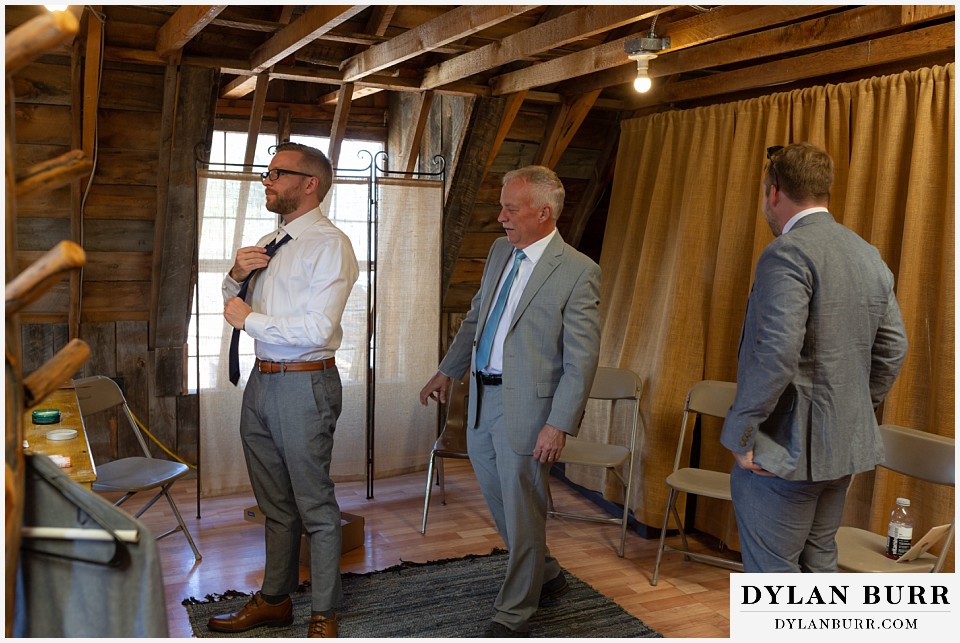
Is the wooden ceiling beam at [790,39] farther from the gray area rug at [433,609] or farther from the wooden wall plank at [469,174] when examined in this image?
the gray area rug at [433,609]

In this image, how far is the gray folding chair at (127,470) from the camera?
3506mm

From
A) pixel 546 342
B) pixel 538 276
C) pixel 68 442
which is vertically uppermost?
pixel 538 276

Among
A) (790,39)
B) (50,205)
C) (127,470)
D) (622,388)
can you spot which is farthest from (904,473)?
(50,205)

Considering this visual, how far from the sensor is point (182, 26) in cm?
331

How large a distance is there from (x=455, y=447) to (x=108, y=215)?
213cm

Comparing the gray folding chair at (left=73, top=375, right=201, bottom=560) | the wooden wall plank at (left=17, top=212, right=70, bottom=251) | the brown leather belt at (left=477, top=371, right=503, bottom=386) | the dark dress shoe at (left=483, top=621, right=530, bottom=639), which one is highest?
the wooden wall plank at (left=17, top=212, right=70, bottom=251)

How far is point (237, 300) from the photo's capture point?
9.32ft

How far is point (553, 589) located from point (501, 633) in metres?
0.45

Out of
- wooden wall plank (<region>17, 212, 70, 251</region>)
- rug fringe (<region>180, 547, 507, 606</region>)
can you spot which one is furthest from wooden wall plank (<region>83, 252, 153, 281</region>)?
rug fringe (<region>180, 547, 507, 606</region>)

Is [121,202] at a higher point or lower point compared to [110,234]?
higher

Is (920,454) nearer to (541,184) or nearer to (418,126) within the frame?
(541,184)

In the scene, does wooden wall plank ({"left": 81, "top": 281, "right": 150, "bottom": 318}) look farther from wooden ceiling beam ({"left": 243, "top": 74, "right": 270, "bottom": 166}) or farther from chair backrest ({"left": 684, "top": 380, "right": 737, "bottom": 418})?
chair backrest ({"left": 684, "top": 380, "right": 737, "bottom": 418})

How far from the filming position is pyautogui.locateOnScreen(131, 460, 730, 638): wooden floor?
3385 mm

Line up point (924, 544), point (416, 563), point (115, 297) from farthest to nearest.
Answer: point (115, 297)
point (416, 563)
point (924, 544)
